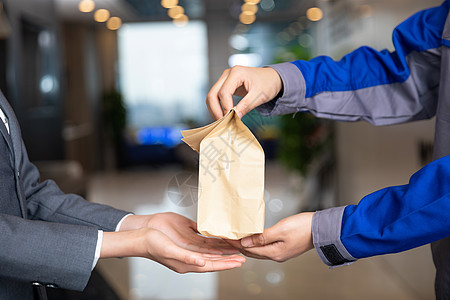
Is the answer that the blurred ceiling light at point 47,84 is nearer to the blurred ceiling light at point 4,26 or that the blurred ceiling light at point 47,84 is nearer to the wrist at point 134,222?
the blurred ceiling light at point 4,26

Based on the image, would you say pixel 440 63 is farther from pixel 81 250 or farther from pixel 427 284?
pixel 427 284

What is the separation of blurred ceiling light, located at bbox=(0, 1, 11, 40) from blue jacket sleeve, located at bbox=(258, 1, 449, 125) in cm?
356

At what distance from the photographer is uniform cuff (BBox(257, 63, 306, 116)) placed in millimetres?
1206

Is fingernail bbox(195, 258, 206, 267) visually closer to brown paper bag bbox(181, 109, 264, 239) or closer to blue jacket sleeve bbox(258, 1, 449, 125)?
brown paper bag bbox(181, 109, 264, 239)

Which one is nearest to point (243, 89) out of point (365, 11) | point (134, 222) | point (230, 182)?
point (230, 182)

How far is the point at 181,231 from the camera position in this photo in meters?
1.12

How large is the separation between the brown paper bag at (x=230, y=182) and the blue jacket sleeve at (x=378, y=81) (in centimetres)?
32

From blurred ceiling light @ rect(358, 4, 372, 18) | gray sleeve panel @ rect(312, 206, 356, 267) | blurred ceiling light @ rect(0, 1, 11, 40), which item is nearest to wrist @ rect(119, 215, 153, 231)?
gray sleeve panel @ rect(312, 206, 356, 267)

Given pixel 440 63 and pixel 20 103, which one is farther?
pixel 20 103

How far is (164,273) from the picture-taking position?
10.8ft

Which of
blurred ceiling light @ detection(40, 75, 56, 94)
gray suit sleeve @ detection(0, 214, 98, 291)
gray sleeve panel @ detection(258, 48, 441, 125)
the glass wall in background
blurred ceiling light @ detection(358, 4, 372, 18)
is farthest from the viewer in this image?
the glass wall in background

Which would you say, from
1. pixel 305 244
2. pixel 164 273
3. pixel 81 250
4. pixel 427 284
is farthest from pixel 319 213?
pixel 164 273

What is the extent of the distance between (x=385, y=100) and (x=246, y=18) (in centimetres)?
909

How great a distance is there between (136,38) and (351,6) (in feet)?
21.3
